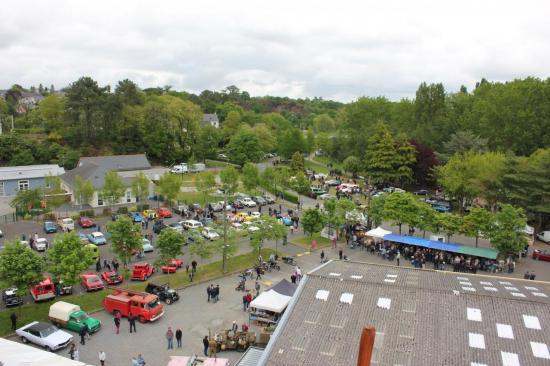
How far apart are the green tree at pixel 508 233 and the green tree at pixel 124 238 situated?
23569mm

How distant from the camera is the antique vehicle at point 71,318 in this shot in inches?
868

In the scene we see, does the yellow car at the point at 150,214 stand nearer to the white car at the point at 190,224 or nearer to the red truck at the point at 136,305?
the white car at the point at 190,224

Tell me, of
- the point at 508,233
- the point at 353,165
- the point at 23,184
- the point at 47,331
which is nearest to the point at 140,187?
the point at 23,184

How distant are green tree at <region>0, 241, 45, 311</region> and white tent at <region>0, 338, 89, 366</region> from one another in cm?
544

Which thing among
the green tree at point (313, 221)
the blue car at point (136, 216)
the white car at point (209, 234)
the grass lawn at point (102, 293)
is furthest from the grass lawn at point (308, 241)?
the blue car at point (136, 216)

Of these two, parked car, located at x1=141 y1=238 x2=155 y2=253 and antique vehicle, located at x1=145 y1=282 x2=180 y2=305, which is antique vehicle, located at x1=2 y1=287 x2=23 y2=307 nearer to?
antique vehicle, located at x1=145 y1=282 x2=180 y2=305

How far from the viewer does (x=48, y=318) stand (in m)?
23.3

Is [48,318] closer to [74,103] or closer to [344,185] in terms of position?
[344,185]

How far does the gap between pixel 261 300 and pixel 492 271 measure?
17139mm

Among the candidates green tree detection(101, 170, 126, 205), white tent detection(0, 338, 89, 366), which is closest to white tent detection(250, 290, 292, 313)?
white tent detection(0, 338, 89, 366)

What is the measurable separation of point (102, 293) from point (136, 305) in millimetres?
4046

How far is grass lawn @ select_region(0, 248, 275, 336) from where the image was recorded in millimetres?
23250

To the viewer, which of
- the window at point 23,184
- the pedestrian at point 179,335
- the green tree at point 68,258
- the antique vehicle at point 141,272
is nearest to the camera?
the pedestrian at point 179,335

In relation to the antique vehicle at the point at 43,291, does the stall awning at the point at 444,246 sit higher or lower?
higher
